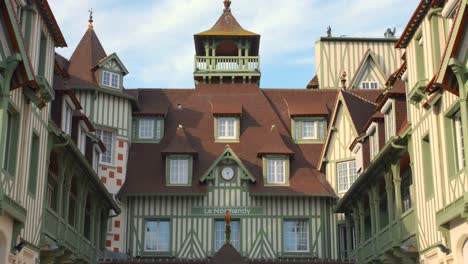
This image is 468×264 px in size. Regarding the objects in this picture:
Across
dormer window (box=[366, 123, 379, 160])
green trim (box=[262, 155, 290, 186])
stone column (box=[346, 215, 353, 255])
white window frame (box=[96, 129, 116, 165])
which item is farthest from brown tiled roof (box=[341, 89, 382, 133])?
white window frame (box=[96, 129, 116, 165])

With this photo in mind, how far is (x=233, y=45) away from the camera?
40312 millimetres

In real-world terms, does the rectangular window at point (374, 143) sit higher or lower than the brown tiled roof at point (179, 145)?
lower

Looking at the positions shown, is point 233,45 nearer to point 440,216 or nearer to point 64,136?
point 64,136

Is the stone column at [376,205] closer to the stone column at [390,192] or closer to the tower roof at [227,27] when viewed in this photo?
the stone column at [390,192]

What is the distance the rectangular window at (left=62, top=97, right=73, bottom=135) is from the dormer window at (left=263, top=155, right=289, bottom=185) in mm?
10604

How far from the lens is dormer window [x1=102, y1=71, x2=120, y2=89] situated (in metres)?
34.3

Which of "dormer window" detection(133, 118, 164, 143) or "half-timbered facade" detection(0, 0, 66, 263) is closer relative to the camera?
"half-timbered facade" detection(0, 0, 66, 263)

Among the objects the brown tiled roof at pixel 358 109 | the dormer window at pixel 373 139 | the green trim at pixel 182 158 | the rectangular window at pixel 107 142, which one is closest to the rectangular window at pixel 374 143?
the dormer window at pixel 373 139

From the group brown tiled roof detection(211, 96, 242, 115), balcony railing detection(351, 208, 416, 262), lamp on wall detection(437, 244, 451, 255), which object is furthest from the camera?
brown tiled roof detection(211, 96, 242, 115)

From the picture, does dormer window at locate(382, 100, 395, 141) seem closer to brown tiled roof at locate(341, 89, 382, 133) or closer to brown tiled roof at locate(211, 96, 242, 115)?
brown tiled roof at locate(341, 89, 382, 133)

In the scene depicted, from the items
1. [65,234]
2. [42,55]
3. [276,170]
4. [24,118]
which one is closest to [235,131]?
[276,170]

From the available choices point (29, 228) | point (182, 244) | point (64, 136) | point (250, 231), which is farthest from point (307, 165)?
point (29, 228)

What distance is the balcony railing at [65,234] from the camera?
2151 centimetres

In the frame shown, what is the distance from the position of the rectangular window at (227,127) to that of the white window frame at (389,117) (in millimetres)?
11601
